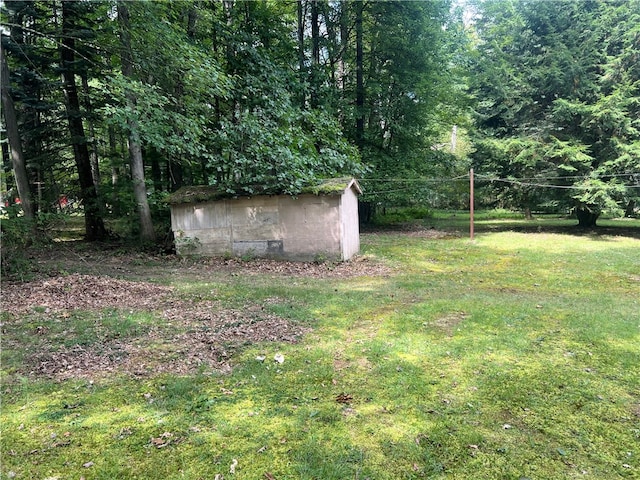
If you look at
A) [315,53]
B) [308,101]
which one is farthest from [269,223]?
[315,53]

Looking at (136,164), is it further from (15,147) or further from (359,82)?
(359,82)

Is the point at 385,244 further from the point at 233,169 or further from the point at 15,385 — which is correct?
the point at 15,385

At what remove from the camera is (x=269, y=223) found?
32.2 feet

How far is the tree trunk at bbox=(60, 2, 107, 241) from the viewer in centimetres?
1138

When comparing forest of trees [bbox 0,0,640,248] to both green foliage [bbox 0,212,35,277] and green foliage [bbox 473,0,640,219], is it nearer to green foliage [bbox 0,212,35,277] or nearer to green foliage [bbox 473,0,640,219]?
green foliage [bbox 473,0,640,219]

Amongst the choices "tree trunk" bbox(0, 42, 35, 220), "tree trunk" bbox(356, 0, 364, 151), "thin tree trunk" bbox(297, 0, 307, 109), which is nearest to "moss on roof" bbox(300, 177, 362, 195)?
"thin tree trunk" bbox(297, 0, 307, 109)

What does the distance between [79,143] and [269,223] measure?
7.05m

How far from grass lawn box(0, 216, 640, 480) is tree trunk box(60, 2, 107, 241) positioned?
25.8 feet

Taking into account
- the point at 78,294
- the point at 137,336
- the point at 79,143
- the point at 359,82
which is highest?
the point at 359,82

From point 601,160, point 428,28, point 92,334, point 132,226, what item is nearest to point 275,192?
point 132,226

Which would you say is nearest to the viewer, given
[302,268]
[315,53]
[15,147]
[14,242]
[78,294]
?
[78,294]

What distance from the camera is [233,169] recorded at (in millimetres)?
9719

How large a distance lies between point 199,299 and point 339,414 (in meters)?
3.70

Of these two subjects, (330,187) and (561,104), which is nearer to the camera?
(330,187)
